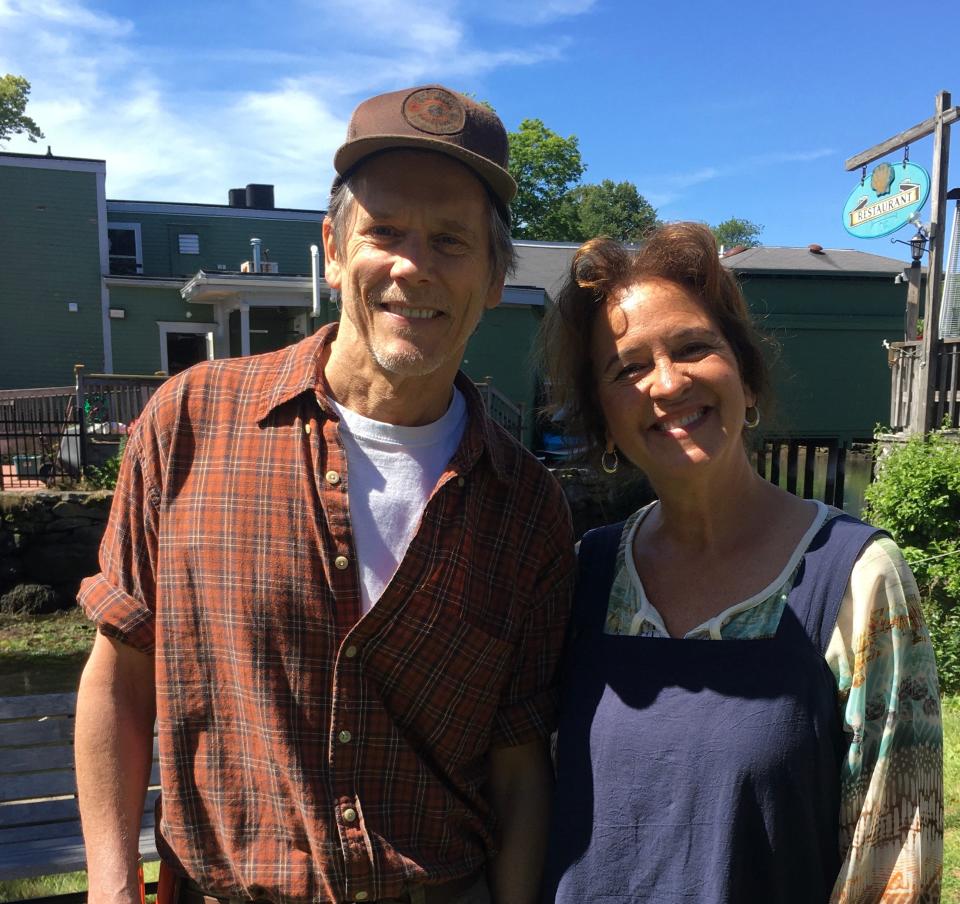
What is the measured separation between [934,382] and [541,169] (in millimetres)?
33492

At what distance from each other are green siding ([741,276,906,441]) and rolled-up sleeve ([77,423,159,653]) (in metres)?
20.5

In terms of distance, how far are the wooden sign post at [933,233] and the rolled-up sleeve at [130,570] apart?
889cm

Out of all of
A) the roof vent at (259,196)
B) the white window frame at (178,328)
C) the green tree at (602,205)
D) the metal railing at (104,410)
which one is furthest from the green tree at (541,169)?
the metal railing at (104,410)

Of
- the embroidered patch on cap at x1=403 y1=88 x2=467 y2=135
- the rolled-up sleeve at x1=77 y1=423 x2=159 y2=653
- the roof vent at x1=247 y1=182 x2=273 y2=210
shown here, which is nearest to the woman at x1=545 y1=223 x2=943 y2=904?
the embroidered patch on cap at x1=403 y1=88 x2=467 y2=135

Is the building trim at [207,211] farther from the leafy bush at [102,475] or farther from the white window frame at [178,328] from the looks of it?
the leafy bush at [102,475]

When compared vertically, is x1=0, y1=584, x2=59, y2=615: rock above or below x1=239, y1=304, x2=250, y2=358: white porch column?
below

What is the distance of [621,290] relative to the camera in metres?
2.12

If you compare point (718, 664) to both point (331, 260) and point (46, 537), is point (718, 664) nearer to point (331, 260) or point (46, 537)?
point (331, 260)

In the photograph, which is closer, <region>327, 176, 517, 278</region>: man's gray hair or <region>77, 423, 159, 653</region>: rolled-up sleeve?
<region>77, 423, 159, 653</region>: rolled-up sleeve

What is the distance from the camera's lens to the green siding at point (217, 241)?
22.6m

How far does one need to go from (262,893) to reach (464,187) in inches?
59.6

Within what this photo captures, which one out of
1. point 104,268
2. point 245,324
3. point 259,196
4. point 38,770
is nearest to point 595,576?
point 38,770

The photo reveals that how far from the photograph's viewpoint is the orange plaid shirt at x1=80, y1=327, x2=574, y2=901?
1711 millimetres

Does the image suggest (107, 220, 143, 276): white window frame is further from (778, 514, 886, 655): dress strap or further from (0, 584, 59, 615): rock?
(778, 514, 886, 655): dress strap
